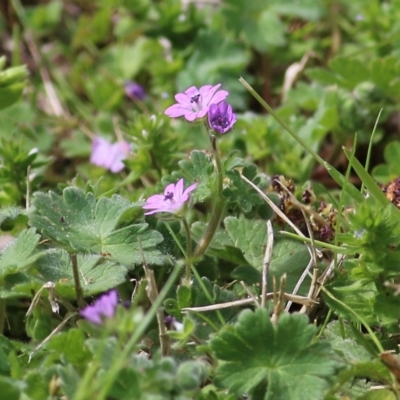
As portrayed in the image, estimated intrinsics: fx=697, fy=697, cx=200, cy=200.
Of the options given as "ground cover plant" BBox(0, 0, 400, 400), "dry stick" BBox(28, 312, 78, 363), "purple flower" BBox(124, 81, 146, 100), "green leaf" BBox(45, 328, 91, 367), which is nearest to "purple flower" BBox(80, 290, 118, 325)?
"ground cover plant" BBox(0, 0, 400, 400)

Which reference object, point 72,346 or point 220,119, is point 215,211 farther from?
point 72,346

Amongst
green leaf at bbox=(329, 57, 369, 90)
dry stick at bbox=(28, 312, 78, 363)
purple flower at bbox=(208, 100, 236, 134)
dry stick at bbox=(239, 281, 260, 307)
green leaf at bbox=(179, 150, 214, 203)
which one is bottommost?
green leaf at bbox=(329, 57, 369, 90)

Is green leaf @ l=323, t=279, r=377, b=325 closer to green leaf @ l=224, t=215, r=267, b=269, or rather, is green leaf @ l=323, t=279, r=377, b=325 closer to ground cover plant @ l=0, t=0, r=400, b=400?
ground cover plant @ l=0, t=0, r=400, b=400

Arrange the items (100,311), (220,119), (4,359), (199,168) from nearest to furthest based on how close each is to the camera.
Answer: (100,311) → (4,359) → (220,119) → (199,168)

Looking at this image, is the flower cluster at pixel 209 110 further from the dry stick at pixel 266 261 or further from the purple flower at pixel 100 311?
the purple flower at pixel 100 311

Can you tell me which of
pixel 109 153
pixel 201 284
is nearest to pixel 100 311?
pixel 201 284

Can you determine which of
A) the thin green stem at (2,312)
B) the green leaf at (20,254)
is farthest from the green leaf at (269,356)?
the thin green stem at (2,312)
